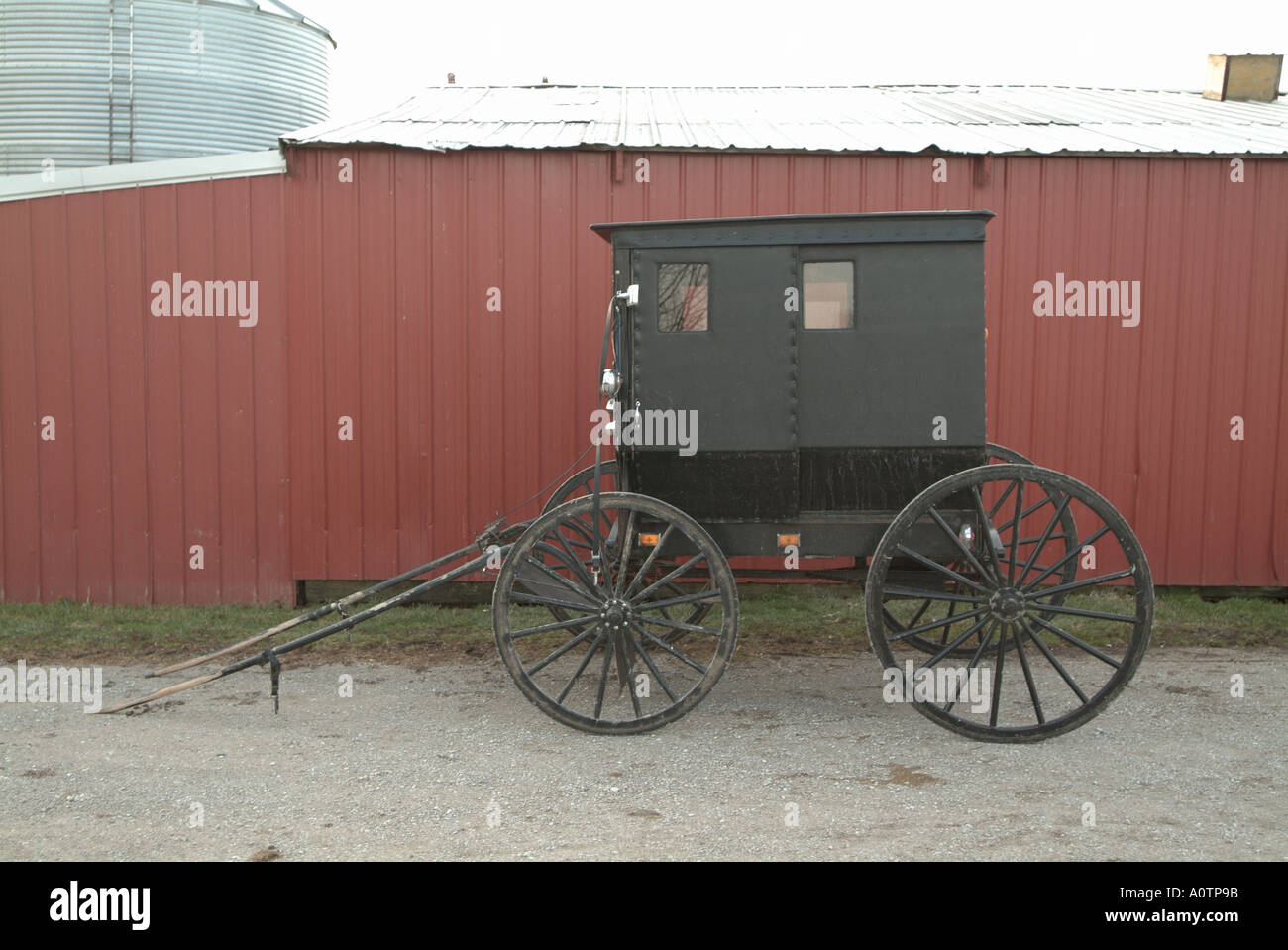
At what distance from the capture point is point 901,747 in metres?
4.63

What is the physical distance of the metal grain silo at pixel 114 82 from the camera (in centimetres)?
981

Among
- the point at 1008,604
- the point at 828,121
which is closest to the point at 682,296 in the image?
the point at 1008,604

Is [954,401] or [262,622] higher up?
[954,401]

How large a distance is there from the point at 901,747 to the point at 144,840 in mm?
3069

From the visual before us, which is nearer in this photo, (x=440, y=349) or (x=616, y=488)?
(x=616, y=488)

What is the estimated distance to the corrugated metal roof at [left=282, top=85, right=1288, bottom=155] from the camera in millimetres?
7465

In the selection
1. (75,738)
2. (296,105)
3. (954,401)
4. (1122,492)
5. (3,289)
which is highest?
(296,105)

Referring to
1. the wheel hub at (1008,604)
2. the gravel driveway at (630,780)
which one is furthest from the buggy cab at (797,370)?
the gravel driveway at (630,780)

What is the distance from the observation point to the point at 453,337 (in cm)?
750

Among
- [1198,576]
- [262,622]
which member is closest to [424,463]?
[262,622]

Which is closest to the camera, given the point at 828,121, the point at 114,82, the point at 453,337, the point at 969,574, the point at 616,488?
the point at 969,574

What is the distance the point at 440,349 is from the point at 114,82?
5137 millimetres

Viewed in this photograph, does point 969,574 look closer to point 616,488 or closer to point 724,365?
point 724,365

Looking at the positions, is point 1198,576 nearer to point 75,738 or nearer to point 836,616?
point 836,616
